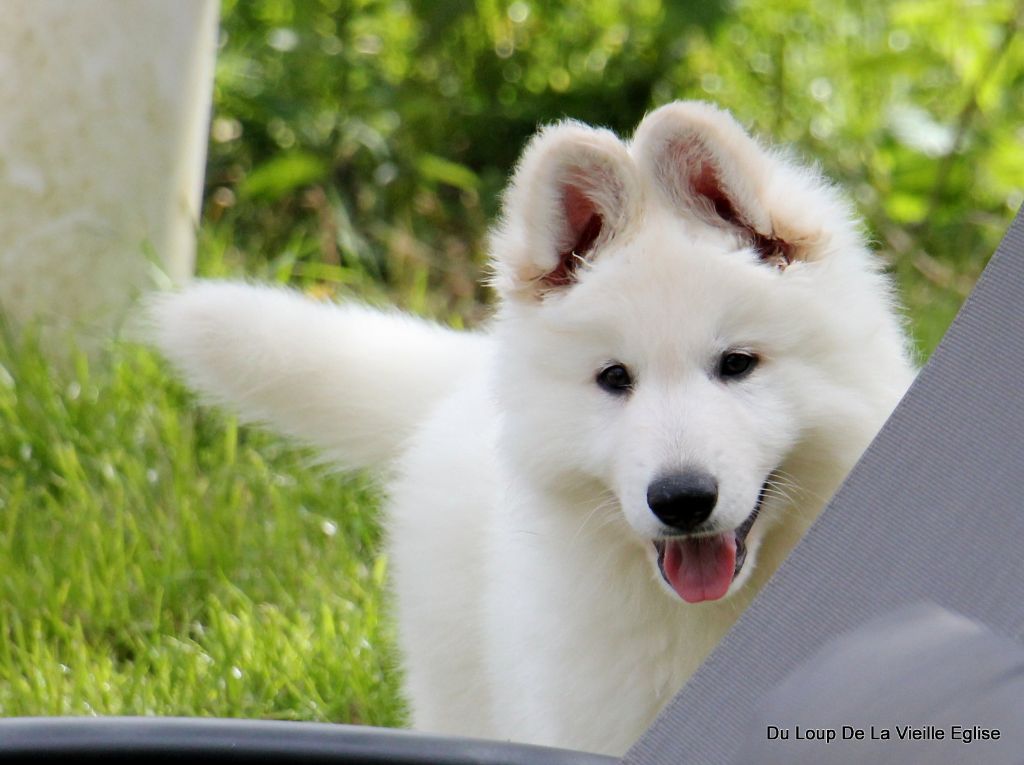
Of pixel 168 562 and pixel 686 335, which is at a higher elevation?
pixel 686 335

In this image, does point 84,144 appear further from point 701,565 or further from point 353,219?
point 701,565

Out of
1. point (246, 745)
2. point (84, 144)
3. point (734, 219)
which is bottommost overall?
point (84, 144)

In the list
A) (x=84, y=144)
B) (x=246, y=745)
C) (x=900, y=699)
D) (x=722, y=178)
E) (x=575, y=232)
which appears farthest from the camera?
(x=84, y=144)

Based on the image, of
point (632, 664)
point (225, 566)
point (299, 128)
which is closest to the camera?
point (632, 664)

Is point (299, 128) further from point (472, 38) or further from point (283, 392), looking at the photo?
point (283, 392)

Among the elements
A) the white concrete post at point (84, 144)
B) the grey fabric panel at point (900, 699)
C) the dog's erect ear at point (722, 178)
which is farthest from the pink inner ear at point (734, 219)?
the white concrete post at point (84, 144)

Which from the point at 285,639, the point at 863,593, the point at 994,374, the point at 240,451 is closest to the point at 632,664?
the point at 863,593

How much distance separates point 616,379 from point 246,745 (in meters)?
0.83

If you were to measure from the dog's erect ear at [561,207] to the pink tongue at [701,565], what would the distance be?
0.47m

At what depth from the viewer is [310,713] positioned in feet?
9.38

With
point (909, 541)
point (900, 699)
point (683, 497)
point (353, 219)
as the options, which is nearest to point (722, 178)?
point (683, 497)

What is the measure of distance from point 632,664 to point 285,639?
974 mm

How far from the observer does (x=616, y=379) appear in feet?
7.21

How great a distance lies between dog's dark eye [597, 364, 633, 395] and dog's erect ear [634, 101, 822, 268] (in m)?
0.29
